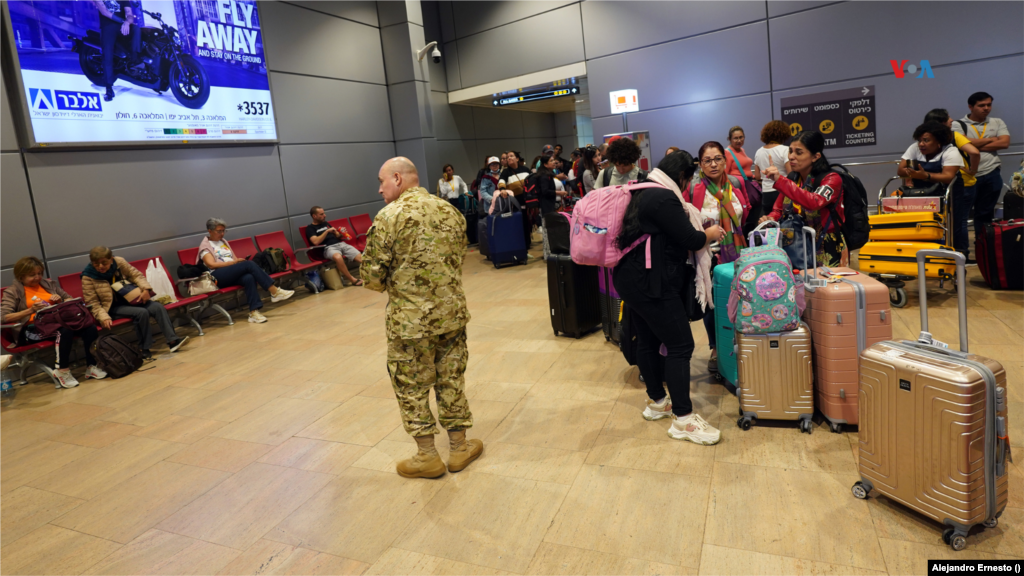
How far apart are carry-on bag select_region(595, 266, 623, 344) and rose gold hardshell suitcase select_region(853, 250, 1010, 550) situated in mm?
2380

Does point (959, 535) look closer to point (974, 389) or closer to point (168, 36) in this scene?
point (974, 389)

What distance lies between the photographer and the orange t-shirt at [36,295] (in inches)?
207

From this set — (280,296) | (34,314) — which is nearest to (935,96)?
(280,296)

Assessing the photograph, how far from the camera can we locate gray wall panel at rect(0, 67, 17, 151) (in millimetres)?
5703

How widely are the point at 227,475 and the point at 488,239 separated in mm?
6355

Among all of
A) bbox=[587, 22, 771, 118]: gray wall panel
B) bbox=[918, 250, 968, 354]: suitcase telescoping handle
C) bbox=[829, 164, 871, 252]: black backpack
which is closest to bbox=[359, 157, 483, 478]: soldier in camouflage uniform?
bbox=[918, 250, 968, 354]: suitcase telescoping handle

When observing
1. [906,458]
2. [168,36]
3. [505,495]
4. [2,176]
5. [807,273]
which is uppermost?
[168,36]

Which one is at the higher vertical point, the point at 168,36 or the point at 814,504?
the point at 168,36

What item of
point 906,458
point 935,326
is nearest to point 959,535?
point 906,458

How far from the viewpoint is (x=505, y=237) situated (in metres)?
8.97

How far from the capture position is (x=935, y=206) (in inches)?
200

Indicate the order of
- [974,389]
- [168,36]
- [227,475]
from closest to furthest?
[974,389] < [227,475] < [168,36]

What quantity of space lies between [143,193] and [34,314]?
2231 millimetres

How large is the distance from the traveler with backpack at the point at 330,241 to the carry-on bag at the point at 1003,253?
7248 mm
